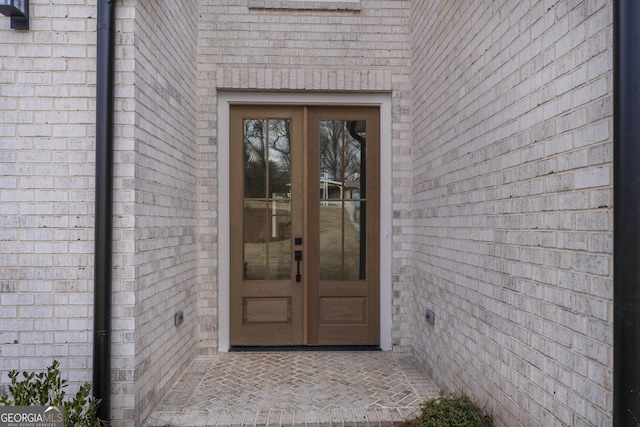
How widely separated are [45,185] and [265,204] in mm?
1963

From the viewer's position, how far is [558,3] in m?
1.72

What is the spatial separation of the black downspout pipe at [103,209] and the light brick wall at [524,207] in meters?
2.29

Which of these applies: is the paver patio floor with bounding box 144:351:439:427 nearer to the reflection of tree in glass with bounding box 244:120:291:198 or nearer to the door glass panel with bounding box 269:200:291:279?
the door glass panel with bounding box 269:200:291:279

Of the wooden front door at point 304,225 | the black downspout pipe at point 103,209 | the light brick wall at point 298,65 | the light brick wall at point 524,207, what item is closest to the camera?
the light brick wall at point 524,207

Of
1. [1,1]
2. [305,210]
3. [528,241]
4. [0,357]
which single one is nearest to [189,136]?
[305,210]

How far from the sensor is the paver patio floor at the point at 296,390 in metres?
2.56

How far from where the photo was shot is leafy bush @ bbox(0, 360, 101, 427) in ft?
6.65

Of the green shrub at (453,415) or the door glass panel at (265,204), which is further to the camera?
the door glass panel at (265,204)

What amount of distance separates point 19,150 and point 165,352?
5.62 ft

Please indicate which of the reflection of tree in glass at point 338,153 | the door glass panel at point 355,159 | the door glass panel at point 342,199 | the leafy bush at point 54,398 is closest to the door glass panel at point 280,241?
the door glass panel at point 342,199

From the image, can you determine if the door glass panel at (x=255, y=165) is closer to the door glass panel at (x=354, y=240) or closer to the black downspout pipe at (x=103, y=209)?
the door glass panel at (x=354, y=240)

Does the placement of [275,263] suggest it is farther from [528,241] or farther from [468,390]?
[528,241]

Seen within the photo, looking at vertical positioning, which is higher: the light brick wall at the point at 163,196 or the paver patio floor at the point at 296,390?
the light brick wall at the point at 163,196

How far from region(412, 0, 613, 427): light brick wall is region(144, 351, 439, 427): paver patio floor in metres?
0.41
